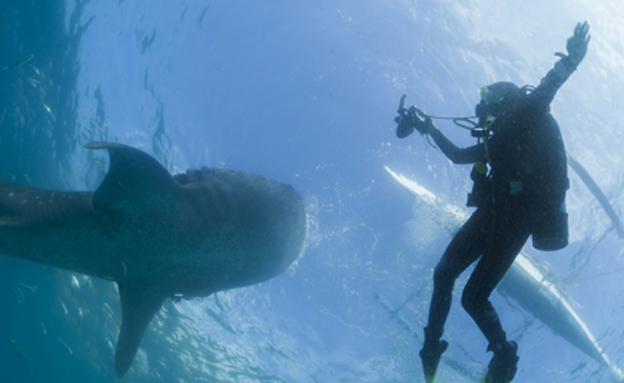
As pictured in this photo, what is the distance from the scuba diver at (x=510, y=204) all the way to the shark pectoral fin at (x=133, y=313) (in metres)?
4.29

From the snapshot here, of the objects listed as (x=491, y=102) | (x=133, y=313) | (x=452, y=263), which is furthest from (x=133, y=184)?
(x=491, y=102)

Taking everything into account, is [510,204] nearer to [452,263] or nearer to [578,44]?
[452,263]

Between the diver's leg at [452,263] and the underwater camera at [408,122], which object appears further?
the underwater camera at [408,122]

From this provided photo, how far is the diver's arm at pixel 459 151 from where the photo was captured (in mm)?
3669

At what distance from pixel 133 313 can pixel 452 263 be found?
493cm

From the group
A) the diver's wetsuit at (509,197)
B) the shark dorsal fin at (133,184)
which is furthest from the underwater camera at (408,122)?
the shark dorsal fin at (133,184)

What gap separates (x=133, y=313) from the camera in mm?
5262

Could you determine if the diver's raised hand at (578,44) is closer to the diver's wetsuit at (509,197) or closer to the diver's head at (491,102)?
the diver's wetsuit at (509,197)

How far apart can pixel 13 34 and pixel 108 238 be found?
42.3ft

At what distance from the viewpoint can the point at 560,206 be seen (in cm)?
304

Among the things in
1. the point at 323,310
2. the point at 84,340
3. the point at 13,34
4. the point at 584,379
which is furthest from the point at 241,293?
the point at 584,379

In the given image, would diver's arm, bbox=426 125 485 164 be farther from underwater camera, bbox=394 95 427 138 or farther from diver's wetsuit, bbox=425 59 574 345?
diver's wetsuit, bbox=425 59 574 345

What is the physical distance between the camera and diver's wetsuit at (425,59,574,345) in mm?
2908

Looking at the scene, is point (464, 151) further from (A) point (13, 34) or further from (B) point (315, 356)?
(B) point (315, 356)
